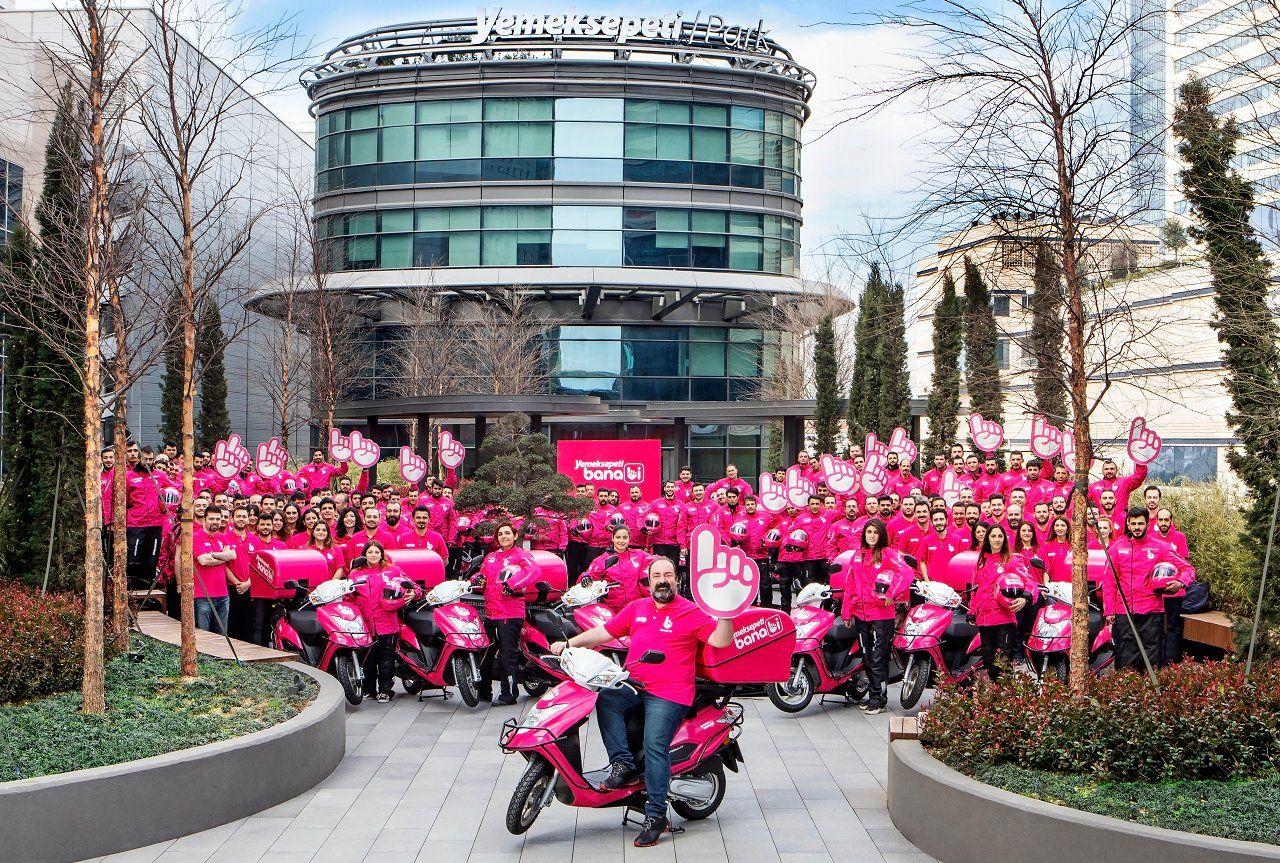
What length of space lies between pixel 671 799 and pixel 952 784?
178 centimetres

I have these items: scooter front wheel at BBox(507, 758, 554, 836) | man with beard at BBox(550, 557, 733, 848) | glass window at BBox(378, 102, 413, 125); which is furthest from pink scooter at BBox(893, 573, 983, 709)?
glass window at BBox(378, 102, 413, 125)

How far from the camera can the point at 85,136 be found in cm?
1063

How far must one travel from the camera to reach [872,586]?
1166 centimetres

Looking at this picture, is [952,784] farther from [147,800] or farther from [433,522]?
[433,522]

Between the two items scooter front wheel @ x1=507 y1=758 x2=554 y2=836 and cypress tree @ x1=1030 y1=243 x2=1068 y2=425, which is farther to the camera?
cypress tree @ x1=1030 y1=243 x2=1068 y2=425

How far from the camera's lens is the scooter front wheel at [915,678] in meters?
11.7

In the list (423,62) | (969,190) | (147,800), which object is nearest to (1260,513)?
(969,190)

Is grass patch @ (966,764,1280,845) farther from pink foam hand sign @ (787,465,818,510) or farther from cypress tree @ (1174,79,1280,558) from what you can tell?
pink foam hand sign @ (787,465,818,510)

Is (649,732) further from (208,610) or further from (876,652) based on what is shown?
(208,610)

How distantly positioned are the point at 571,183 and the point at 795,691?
114 feet

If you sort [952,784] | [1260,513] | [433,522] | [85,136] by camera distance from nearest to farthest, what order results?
[952,784], [85,136], [1260,513], [433,522]

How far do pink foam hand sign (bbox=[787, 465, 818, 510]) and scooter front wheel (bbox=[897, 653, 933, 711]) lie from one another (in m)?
6.12

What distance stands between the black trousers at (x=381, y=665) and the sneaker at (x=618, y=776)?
481 cm

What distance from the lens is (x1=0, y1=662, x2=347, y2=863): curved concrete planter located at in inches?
271
